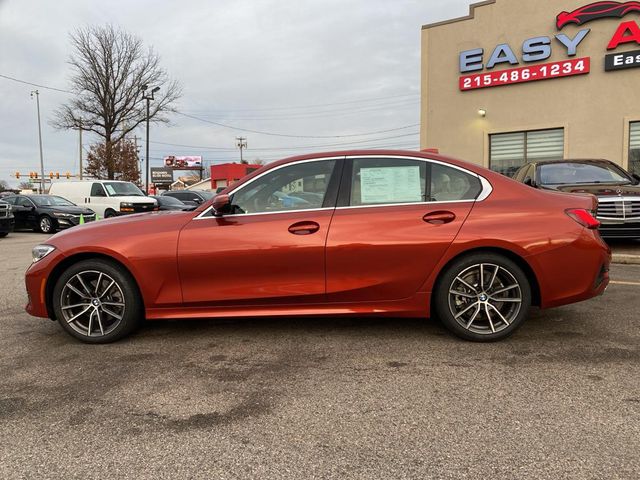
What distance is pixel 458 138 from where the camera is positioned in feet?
58.2

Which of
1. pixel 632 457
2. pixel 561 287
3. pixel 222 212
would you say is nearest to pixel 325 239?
pixel 222 212

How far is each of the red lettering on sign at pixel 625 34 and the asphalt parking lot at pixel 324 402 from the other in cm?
1414

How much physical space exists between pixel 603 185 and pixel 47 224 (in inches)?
635

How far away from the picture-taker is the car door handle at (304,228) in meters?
3.78

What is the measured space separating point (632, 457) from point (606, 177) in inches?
299

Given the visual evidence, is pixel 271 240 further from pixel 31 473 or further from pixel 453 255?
pixel 31 473

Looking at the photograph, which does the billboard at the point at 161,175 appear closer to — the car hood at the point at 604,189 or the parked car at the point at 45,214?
the parked car at the point at 45,214

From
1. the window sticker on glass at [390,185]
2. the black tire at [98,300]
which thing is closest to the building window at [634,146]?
the window sticker on glass at [390,185]

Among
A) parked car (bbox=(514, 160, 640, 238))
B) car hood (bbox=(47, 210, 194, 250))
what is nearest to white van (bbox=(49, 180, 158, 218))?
parked car (bbox=(514, 160, 640, 238))

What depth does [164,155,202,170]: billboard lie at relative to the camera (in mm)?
90812

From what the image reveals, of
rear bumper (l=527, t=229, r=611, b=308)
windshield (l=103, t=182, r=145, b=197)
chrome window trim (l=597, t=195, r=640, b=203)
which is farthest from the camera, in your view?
windshield (l=103, t=182, r=145, b=197)

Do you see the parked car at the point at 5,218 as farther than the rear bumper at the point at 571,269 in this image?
Yes

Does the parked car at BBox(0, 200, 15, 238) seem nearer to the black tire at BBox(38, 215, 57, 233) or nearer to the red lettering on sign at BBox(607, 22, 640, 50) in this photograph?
the black tire at BBox(38, 215, 57, 233)

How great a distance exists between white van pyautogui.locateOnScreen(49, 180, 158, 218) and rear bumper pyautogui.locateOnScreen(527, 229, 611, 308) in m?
16.2
